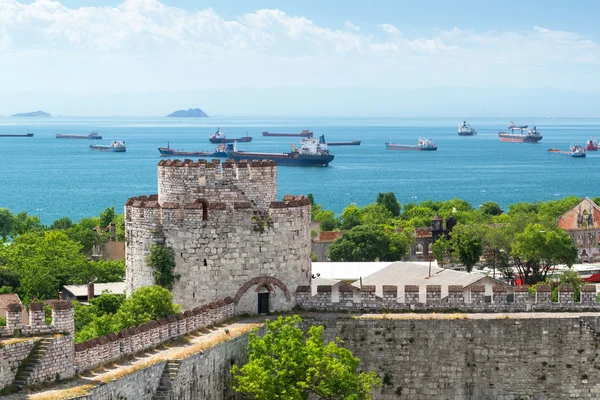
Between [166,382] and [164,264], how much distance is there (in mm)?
5174

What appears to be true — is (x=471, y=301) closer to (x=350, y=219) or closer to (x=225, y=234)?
(x=225, y=234)

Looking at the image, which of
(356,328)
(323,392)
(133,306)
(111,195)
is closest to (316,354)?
(323,392)

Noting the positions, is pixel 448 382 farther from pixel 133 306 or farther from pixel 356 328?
pixel 133 306

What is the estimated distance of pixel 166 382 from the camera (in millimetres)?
23406

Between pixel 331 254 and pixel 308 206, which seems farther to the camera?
pixel 331 254

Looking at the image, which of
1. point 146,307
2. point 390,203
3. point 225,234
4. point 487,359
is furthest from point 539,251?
point 390,203

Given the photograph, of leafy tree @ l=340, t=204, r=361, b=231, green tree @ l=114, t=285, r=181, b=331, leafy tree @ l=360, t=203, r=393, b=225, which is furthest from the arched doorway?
leafy tree @ l=360, t=203, r=393, b=225

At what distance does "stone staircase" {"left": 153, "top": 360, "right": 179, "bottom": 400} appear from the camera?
23297 mm

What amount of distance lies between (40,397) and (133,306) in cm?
732

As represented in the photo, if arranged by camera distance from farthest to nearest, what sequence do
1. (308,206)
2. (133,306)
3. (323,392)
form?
(308,206) → (133,306) → (323,392)

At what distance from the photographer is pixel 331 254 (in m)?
79.7

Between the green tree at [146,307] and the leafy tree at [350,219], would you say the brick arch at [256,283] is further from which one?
the leafy tree at [350,219]

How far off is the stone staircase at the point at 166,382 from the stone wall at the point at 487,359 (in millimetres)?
6060

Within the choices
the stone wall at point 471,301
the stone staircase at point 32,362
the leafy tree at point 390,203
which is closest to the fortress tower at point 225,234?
the stone wall at point 471,301
